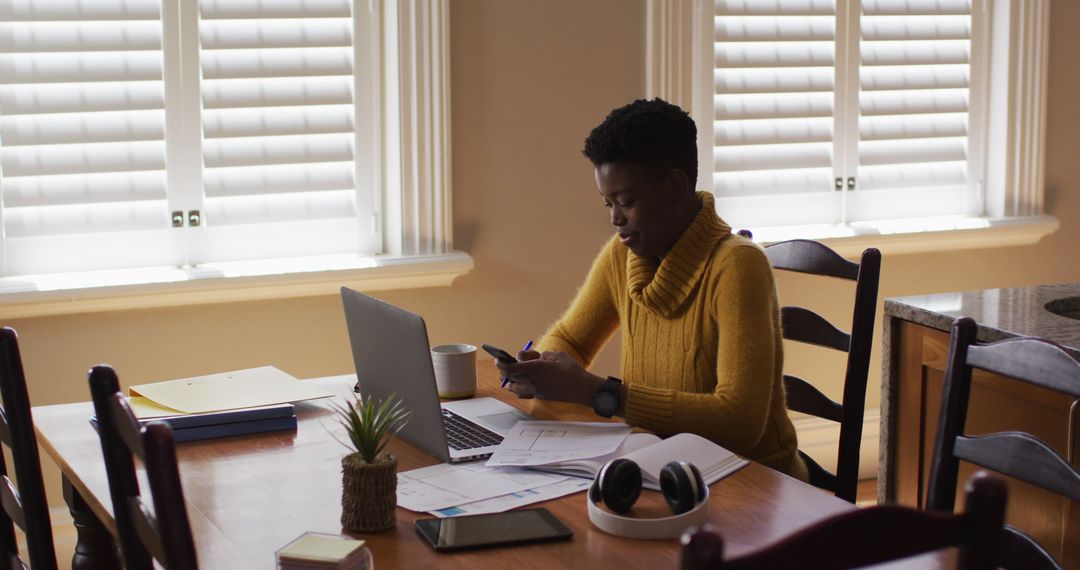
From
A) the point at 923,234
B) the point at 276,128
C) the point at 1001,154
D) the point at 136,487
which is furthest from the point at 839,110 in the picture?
the point at 136,487

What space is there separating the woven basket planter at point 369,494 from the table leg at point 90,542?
651 millimetres

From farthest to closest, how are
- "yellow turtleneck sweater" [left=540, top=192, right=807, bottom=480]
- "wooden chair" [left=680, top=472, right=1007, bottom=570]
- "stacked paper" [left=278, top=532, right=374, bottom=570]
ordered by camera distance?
"yellow turtleneck sweater" [left=540, top=192, right=807, bottom=480] < "stacked paper" [left=278, top=532, right=374, bottom=570] < "wooden chair" [left=680, top=472, right=1007, bottom=570]

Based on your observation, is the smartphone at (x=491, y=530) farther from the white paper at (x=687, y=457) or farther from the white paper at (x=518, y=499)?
the white paper at (x=687, y=457)

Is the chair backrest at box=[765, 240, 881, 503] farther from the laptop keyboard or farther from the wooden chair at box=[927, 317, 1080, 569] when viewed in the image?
the laptop keyboard

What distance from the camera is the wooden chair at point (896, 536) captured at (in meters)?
0.91

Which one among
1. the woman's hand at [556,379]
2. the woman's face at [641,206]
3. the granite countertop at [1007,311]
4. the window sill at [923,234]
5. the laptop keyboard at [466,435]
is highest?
the woman's face at [641,206]

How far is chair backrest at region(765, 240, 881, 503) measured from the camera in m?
2.13

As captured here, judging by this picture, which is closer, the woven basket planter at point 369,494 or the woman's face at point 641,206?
the woven basket planter at point 369,494

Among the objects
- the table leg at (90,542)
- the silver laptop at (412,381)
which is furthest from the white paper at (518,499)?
the table leg at (90,542)

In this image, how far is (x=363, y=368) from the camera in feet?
6.36

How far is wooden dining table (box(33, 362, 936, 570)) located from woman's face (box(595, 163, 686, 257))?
1.11ft

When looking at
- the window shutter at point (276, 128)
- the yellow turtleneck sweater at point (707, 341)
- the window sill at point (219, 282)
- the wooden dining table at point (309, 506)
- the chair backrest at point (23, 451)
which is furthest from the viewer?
the window shutter at point (276, 128)

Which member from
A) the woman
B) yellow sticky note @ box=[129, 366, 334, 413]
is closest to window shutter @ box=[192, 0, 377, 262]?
yellow sticky note @ box=[129, 366, 334, 413]

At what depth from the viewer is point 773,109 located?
3637mm
